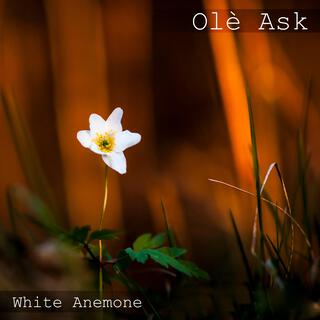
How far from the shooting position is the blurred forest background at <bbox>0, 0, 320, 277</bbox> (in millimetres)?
1522

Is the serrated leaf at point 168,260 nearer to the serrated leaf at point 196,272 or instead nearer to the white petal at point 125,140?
the serrated leaf at point 196,272

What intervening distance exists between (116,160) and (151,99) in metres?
1.74

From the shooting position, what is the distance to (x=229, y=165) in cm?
190

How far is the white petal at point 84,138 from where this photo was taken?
0.64 metres

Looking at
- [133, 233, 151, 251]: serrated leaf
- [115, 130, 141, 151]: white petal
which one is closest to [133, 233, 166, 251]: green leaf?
[133, 233, 151, 251]: serrated leaf

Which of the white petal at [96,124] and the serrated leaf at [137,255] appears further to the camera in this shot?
the white petal at [96,124]

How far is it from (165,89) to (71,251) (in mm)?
1822

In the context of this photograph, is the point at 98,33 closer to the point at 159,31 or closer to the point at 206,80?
the point at 159,31

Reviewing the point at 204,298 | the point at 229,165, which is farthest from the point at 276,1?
the point at 204,298

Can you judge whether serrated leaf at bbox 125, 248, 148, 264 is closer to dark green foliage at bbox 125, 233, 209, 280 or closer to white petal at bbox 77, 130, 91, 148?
dark green foliage at bbox 125, 233, 209, 280

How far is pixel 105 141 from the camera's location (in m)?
0.66

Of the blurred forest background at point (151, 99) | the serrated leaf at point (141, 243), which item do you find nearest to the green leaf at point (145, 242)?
the serrated leaf at point (141, 243)

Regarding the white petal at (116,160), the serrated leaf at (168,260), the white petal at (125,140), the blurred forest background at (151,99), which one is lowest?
the serrated leaf at (168,260)

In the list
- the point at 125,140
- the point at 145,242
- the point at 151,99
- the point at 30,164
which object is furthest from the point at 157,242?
the point at 151,99
